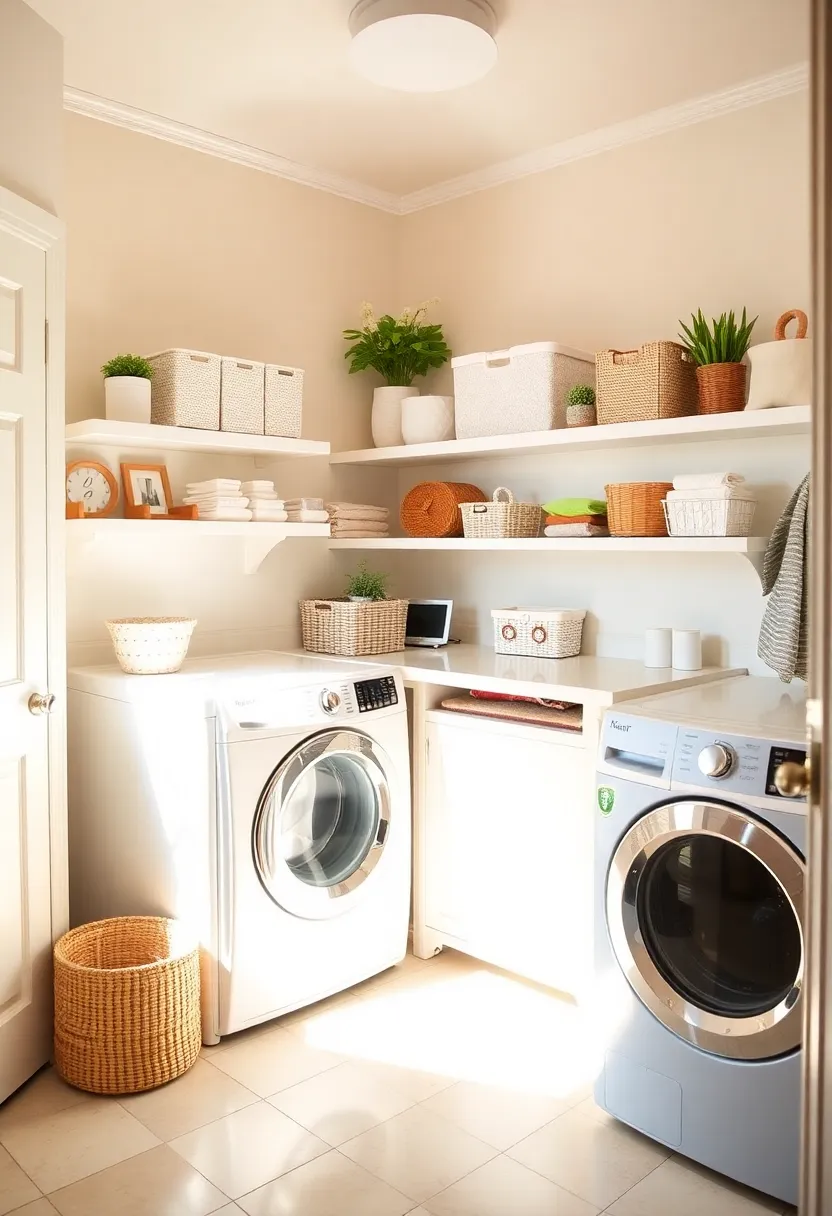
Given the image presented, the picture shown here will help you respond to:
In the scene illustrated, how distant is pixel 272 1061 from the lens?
253 cm

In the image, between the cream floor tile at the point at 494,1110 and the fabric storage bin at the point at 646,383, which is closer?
the cream floor tile at the point at 494,1110

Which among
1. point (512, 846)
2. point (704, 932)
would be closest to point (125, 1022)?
point (512, 846)

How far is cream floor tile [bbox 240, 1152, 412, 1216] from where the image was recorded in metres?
1.95

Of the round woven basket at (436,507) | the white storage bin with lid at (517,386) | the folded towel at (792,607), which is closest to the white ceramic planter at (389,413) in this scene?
the round woven basket at (436,507)

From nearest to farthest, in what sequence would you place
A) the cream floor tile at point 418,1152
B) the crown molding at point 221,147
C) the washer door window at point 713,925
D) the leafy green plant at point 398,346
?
the washer door window at point 713,925
the cream floor tile at point 418,1152
the crown molding at point 221,147
the leafy green plant at point 398,346

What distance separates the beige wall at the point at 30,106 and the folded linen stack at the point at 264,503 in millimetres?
995

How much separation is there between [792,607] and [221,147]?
234 centimetres

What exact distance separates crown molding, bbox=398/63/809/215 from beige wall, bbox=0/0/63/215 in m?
1.57

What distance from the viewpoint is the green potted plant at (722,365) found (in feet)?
9.01

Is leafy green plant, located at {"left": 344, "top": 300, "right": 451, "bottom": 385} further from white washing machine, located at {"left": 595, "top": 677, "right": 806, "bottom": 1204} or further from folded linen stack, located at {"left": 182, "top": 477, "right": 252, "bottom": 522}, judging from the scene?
white washing machine, located at {"left": 595, "top": 677, "right": 806, "bottom": 1204}

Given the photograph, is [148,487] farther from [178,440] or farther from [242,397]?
[242,397]

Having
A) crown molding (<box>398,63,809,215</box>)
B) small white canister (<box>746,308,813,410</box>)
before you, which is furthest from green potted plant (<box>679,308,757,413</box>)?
crown molding (<box>398,63,809,215</box>)

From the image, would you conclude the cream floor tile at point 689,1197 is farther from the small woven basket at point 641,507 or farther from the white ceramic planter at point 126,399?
the white ceramic planter at point 126,399

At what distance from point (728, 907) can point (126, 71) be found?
268cm
